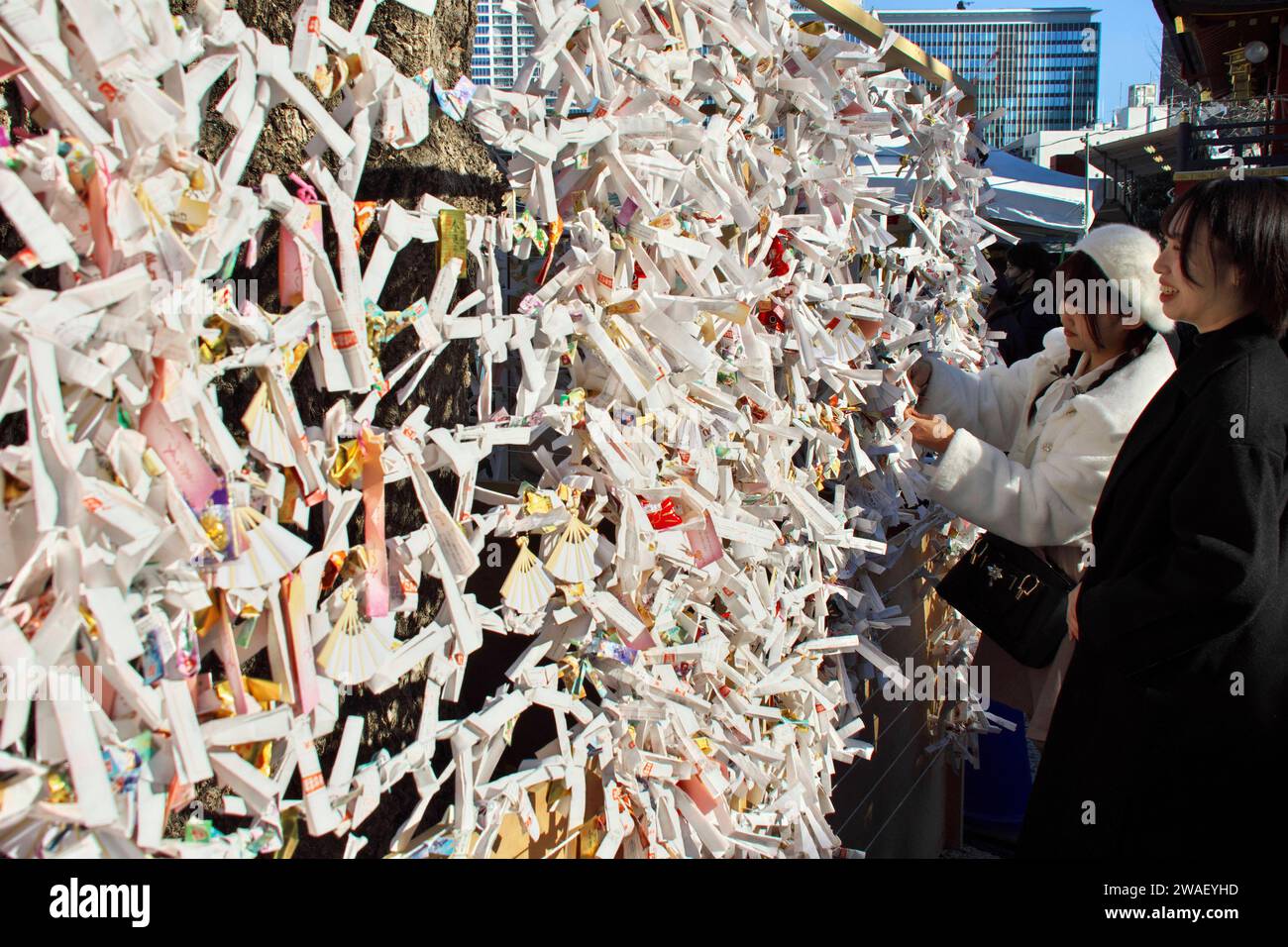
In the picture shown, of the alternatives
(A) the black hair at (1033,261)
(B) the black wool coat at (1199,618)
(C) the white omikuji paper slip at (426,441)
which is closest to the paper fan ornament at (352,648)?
(C) the white omikuji paper slip at (426,441)

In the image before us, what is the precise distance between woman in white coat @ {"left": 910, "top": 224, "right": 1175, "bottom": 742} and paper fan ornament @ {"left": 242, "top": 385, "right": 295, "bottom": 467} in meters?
1.93

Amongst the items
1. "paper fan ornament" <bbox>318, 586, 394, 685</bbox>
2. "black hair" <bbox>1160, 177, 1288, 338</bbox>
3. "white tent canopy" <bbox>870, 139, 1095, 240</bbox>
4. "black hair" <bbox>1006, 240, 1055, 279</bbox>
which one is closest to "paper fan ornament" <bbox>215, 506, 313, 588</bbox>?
"paper fan ornament" <bbox>318, 586, 394, 685</bbox>

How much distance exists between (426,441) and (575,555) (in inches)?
13.4

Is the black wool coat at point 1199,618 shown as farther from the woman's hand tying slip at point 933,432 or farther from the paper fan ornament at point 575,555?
the paper fan ornament at point 575,555

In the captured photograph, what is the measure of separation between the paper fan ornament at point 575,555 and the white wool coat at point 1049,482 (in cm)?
137

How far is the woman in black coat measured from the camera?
6.72ft

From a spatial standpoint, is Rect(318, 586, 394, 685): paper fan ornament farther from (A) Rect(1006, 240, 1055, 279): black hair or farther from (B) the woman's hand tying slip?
(A) Rect(1006, 240, 1055, 279): black hair

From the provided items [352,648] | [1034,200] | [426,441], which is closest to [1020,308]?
[426,441]

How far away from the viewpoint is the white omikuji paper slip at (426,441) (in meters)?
1.02

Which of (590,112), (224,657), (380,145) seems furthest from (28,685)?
(590,112)

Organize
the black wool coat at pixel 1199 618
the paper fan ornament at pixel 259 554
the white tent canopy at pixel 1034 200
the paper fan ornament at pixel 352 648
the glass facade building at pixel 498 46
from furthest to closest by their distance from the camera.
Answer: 1. the white tent canopy at pixel 1034 200
2. the black wool coat at pixel 1199 618
3. the glass facade building at pixel 498 46
4. the paper fan ornament at pixel 352 648
5. the paper fan ornament at pixel 259 554

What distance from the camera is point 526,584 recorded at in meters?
1.60

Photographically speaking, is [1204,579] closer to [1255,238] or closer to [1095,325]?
[1255,238]

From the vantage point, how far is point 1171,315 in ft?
7.68
